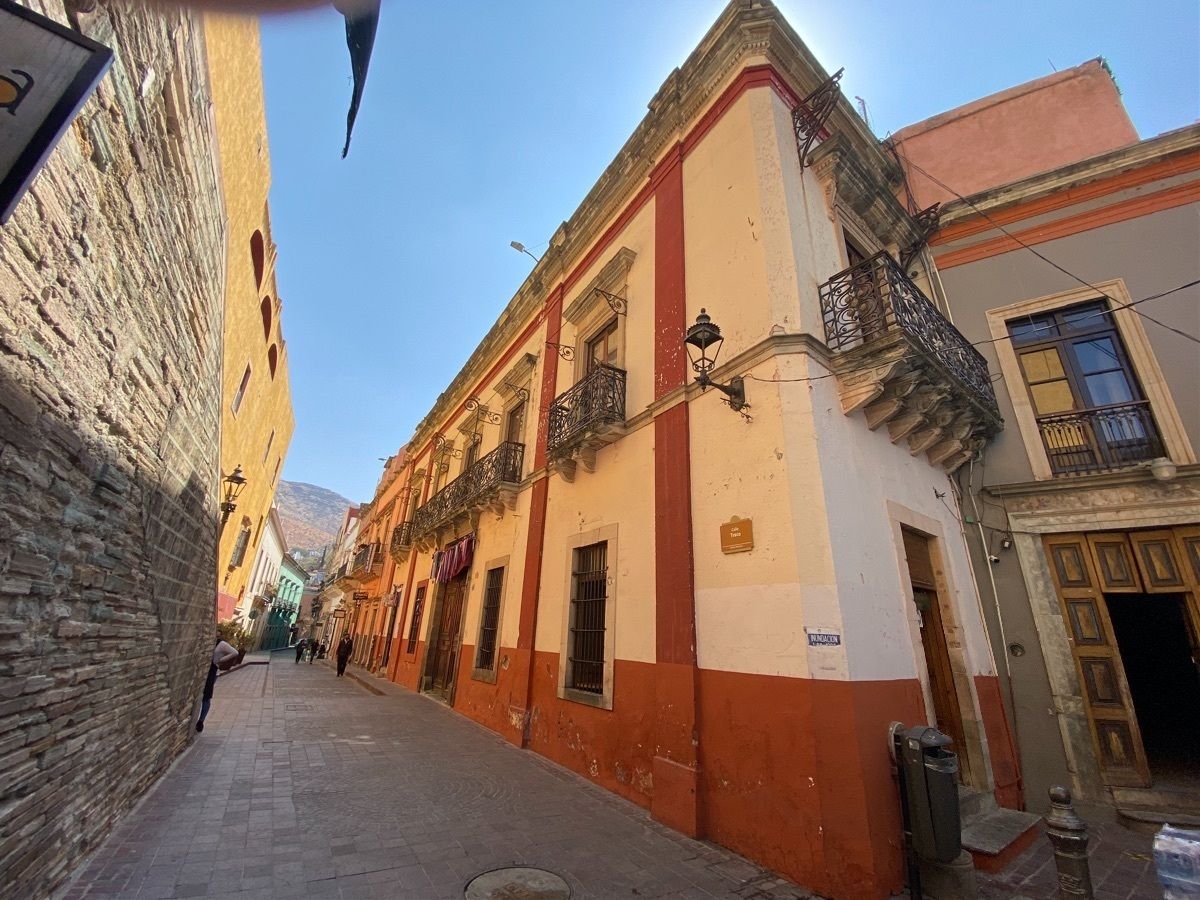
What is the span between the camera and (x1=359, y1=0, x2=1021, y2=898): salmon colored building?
405 cm

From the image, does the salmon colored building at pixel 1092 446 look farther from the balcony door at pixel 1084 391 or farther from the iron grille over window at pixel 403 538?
the iron grille over window at pixel 403 538

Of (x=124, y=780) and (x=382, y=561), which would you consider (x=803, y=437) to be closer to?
(x=124, y=780)

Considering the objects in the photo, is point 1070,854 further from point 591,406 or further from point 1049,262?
point 1049,262

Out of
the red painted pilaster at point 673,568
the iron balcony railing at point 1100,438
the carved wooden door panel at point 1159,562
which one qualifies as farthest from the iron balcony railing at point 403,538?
the carved wooden door panel at point 1159,562

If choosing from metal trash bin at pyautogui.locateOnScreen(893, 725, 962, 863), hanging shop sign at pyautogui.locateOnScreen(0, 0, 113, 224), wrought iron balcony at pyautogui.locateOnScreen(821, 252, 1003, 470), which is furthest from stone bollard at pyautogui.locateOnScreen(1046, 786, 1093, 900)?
hanging shop sign at pyautogui.locateOnScreen(0, 0, 113, 224)

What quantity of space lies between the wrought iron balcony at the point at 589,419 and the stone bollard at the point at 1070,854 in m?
5.24

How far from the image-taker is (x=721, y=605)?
476cm

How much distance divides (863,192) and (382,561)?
20717 mm

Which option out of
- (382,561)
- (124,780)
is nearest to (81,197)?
(124,780)

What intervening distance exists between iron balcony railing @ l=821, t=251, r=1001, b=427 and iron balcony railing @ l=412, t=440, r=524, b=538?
20.9 ft

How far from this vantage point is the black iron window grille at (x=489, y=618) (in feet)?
31.8

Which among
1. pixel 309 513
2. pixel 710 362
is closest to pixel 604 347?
pixel 710 362

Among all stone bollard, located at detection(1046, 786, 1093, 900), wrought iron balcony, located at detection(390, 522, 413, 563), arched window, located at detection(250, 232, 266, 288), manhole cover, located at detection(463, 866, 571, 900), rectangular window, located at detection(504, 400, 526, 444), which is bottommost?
manhole cover, located at detection(463, 866, 571, 900)

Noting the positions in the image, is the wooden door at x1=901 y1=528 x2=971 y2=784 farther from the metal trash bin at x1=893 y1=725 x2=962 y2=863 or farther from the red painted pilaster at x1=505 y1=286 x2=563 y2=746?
the red painted pilaster at x1=505 y1=286 x2=563 y2=746
